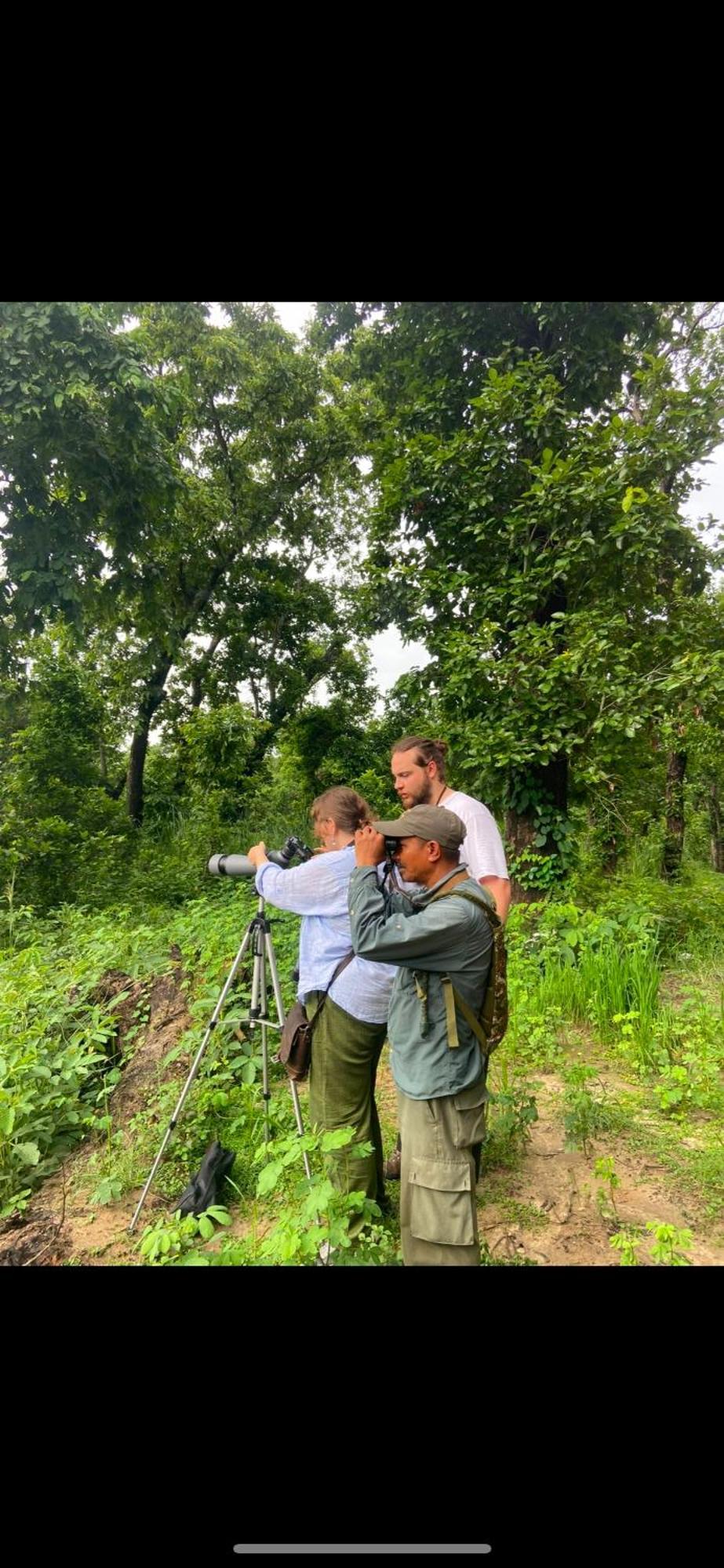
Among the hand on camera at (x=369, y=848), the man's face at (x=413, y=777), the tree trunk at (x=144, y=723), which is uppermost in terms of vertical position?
the tree trunk at (x=144, y=723)

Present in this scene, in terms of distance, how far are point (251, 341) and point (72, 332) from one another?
2.43 feet

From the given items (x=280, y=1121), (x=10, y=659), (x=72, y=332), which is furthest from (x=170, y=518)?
(x=280, y=1121)

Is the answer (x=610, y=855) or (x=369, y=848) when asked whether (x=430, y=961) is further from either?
(x=610, y=855)

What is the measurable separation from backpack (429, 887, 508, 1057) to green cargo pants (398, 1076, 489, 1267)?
109 mm

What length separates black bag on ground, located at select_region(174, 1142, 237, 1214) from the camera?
182cm

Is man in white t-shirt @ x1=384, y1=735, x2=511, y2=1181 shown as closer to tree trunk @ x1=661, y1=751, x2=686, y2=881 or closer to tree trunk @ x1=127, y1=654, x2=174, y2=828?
tree trunk @ x1=127, y1=654, x2=174, y2=828

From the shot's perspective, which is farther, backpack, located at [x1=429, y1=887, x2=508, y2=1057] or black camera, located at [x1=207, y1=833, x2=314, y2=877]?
black camera, located at [x1=207, y1=833, x2=314, y2=877]

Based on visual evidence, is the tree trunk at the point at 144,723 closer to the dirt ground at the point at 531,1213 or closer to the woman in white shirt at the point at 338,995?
the dirt ground at the point at 531,1213

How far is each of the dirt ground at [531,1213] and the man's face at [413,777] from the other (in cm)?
122

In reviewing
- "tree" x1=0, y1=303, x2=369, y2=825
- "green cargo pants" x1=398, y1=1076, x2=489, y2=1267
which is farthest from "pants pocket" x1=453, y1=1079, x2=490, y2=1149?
"tree" x1=0, y1=303, x2=369, y2=825

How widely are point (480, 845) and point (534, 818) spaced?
171 cm

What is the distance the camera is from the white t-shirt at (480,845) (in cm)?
175

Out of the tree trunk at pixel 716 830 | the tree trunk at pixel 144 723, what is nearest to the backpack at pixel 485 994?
the tree trunk at pixel 144 723

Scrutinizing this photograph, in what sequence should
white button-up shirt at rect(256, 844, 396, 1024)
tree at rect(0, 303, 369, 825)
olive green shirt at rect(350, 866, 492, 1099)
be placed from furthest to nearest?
1. tree at rect(0, 303, 369, 825)
2. white button-up shirt at rect(256, 844, 396, 1024)
3. olive green shirt at rect(350, 866, 492, 1099)
